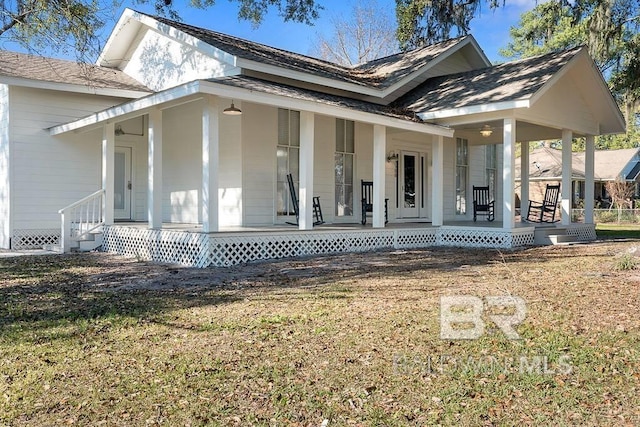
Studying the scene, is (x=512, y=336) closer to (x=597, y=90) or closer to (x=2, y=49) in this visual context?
(x=597, y=90)

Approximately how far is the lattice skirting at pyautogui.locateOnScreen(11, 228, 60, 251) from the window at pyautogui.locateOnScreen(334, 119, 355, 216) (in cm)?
644

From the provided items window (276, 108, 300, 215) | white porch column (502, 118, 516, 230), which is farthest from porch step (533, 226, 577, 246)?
window (276, 108, 300, 215)

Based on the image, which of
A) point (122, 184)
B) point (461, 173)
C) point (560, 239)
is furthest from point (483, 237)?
point (122, 184)

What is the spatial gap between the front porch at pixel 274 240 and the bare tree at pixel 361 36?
23.5 meters

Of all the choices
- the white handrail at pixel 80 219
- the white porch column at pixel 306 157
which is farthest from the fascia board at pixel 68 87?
the white porch column at pixel 306 157

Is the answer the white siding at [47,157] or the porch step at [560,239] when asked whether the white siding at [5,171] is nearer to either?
the white siding at [47,157]

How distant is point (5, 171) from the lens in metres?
11.6

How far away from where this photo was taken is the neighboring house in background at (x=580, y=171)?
96.0ft

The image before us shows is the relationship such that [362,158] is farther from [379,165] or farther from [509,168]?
[509,168]

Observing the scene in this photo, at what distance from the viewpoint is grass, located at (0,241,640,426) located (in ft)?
10.7

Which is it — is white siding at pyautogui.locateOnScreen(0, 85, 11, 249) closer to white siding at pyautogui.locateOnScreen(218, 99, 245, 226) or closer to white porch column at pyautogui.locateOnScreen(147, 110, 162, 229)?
white porch column at pyautogui.locateOnScreen(147, 110, 162, 229)

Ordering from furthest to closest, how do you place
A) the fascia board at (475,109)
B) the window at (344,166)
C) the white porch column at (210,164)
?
the window at (344,166)
the fascia board at (475,109)
the white porch column at (210,164)

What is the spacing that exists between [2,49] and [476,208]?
41.2ft

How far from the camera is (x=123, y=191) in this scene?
13.3m
